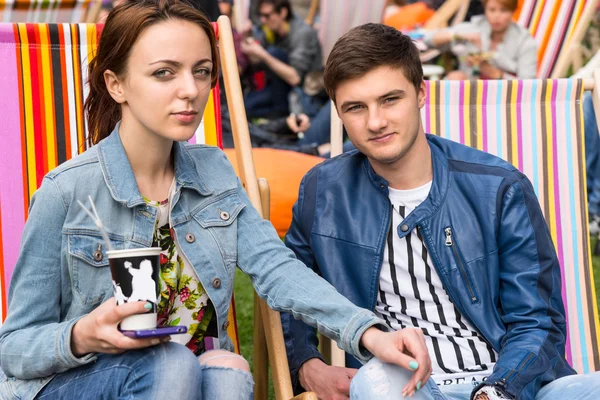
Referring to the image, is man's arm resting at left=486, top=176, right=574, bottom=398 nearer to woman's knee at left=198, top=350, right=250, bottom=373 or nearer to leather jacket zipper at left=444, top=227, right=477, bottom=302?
leather jacket zipper at left=444, top=227, right=477, bottom=302

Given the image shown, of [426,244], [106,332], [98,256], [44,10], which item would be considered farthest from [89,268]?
[44,10]

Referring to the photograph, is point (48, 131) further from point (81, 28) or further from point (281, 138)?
point (281, 138)

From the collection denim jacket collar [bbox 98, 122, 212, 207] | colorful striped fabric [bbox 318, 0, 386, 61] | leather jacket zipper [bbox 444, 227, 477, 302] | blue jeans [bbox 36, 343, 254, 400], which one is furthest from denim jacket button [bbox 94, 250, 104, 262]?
colorful striped fabric [bbox 318, 0, 386, 61]

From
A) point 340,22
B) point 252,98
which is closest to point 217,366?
point 252,98

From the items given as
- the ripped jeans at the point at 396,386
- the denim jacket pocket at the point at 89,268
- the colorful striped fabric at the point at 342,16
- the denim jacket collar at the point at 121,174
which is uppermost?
the colorful striped fabric at the point at 342,16

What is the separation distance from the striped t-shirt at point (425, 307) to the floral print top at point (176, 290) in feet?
1.74

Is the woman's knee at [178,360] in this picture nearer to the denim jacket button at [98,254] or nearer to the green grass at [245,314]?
the denim jacket button at [98,254]

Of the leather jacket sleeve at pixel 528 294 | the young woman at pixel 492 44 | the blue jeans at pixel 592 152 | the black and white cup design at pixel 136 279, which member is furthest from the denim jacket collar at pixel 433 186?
the young woman at pixel 492 44

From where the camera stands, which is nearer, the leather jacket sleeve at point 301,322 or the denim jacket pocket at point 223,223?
the denim jacket pocket at point 223,223

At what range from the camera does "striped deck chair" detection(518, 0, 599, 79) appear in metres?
5.60

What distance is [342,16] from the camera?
7383 millimetres

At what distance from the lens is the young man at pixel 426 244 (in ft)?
8.11

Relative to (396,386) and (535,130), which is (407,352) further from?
(535,130)

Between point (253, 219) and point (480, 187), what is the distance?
63 cm
